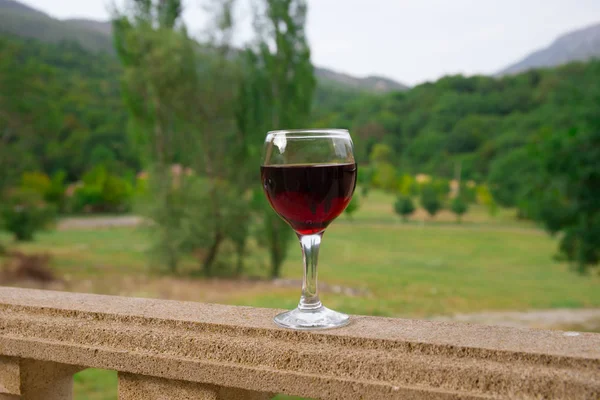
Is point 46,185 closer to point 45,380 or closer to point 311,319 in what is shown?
point 45,380

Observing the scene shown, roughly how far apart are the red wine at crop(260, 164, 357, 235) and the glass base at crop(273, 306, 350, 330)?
0.14 m

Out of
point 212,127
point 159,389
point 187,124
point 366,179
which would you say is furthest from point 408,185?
point 159,389

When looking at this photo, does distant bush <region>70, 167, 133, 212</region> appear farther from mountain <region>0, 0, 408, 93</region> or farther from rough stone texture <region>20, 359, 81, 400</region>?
rough stone texture <region>20, 359, 81, 400</region>

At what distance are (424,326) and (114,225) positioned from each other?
97.5 feet

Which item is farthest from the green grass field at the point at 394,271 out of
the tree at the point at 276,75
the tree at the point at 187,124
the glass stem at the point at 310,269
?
the glass stem at the point at 310,269

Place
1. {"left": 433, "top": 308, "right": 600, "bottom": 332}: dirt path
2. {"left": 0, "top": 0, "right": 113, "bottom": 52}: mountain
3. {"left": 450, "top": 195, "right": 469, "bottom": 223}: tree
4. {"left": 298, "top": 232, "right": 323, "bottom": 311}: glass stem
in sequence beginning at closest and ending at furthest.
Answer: {"left": 298, "top": 232, "right": 323, "bottom": 311}: glass stem < {"left": 433, "top": 308, "right": 600, "bottom": 332}: dirt path < {"left": 0, "top": 0, "right": 113, "bottom": 52}: mountain < {"left": 450, "top": 195, "right": 469, "bottom": 223}: tree

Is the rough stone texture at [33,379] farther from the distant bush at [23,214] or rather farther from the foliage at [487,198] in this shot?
the foliage at [487,198]

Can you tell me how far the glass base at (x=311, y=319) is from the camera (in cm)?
97

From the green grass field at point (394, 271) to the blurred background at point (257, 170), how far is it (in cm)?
12

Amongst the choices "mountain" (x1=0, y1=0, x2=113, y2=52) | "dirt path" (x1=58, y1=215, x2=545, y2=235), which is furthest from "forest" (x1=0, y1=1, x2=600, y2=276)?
"mountain" (x1=0, y1=0, x2=113, y2=52)

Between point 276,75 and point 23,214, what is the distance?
7.93 m

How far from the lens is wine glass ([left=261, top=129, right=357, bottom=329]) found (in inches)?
39.8

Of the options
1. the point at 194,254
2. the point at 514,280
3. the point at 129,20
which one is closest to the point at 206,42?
the point at 129,20

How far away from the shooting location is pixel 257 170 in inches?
608
